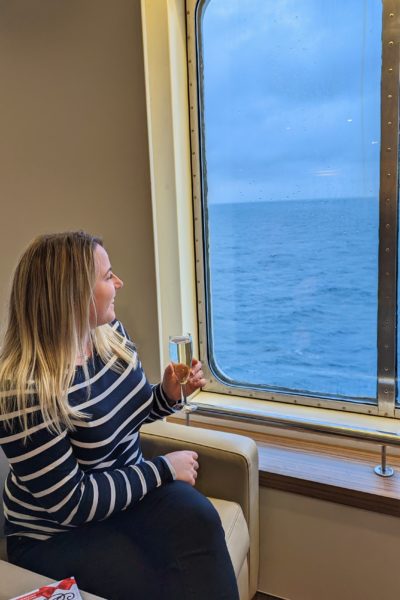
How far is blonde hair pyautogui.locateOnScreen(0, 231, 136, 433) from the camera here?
1058 millimetres

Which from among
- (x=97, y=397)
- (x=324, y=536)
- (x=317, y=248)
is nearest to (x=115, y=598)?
(x=97, y=397)

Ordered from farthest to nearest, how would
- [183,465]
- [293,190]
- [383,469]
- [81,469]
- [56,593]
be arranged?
[293,190]
[383,469]
[183,465]
[81,469]
[56,593]

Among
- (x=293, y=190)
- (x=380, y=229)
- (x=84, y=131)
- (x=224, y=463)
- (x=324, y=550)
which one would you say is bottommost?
(x=324, y=550)

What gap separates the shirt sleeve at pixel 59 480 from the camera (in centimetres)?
100

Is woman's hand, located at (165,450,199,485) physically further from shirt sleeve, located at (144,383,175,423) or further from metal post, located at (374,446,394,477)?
metal post, located at (374,446,394,477)

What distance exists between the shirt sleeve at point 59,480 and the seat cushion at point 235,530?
0.35 metres

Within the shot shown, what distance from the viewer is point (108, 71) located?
1.80m

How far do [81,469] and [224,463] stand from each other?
1.58ft

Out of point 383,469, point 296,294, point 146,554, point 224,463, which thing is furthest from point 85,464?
point 296,294

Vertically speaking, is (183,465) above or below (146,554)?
above

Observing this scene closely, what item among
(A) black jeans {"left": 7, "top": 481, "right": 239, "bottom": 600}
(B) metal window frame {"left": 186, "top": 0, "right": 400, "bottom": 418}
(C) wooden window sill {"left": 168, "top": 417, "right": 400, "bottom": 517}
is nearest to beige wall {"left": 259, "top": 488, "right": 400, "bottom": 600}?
(C) wooden window sill {"left": 168, "top": 417, "right": 400, "bottom": 517}

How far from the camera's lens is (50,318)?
1.11 m

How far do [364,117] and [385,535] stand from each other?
4.68ft

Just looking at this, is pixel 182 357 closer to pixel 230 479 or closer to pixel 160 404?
pixel 160 404
